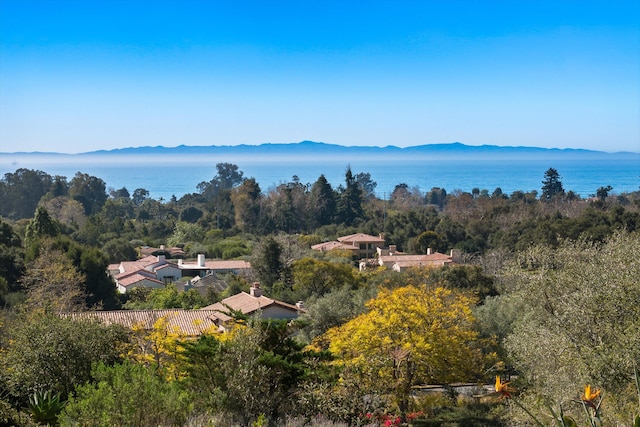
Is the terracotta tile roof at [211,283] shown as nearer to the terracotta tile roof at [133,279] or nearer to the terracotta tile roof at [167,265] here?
the terracotta tile roof at [133,279]

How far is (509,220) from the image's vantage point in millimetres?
57938

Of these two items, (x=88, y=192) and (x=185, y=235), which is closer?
(x=185, y=235)

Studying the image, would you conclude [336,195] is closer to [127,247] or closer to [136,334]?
[127,247]

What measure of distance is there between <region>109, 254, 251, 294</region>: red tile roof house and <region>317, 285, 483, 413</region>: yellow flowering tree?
2535cm

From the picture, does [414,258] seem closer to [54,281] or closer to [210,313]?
[210,313]

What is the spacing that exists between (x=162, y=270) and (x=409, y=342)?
102ft

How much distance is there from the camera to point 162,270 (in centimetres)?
4362


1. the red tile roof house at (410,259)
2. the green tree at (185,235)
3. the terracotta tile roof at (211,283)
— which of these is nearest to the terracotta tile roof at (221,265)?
the terracotta tile roof at (211,283)

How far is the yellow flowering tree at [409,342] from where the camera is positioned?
47.7ft

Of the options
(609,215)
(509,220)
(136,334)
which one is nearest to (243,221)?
(509,220)

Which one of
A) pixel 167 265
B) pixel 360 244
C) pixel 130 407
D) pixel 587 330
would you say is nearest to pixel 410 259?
pixel 360 244

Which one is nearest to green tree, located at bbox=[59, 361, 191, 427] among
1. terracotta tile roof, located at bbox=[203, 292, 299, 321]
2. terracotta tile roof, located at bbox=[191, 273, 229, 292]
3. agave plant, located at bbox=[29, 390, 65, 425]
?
agave plant, located at bbox=[29, 390, 65, 425]

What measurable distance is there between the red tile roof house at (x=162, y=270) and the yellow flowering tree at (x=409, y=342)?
83.2 ft

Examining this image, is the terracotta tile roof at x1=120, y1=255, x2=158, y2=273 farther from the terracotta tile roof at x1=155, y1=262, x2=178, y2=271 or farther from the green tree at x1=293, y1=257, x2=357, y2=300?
the green tree at x1=293, y1=257, x2=357, y2=300
